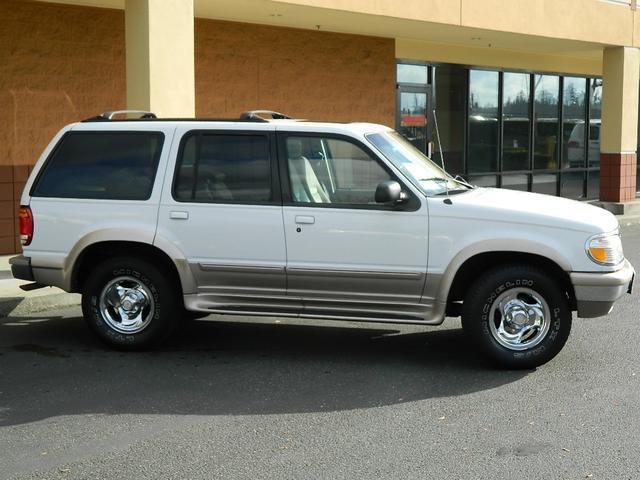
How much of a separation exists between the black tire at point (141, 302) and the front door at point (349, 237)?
3.43ft

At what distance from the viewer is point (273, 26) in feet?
52.2

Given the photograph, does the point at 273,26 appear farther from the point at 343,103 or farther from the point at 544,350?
the point at 544,350

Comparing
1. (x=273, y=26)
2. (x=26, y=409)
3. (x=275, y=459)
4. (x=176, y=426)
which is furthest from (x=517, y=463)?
(x=273, y=26)

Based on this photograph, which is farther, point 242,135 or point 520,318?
point 242,135

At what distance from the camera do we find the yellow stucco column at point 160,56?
Answer: 11.3 m

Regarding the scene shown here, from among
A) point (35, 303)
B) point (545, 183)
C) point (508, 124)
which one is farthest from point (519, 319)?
point (545, 183)

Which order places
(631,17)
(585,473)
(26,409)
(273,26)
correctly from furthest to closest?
(631,17)
(273,26)
(26,409)
(585,473)

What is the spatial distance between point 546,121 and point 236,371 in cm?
1684

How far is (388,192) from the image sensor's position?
7148mm

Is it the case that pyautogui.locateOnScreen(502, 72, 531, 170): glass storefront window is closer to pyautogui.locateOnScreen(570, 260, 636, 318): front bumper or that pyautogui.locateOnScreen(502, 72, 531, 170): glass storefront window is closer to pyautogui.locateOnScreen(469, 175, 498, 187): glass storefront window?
pyautogui.locateOnScreen(469, 175, 498, 187): glass storefront window

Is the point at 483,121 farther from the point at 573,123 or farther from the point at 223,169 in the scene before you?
the point at 223,169

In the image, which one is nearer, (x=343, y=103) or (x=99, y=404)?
(x=99, y=404)

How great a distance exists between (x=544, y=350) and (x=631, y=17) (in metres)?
14.8

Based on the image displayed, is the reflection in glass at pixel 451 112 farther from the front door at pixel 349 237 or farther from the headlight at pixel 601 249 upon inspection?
the headlight at pixel 601 249
